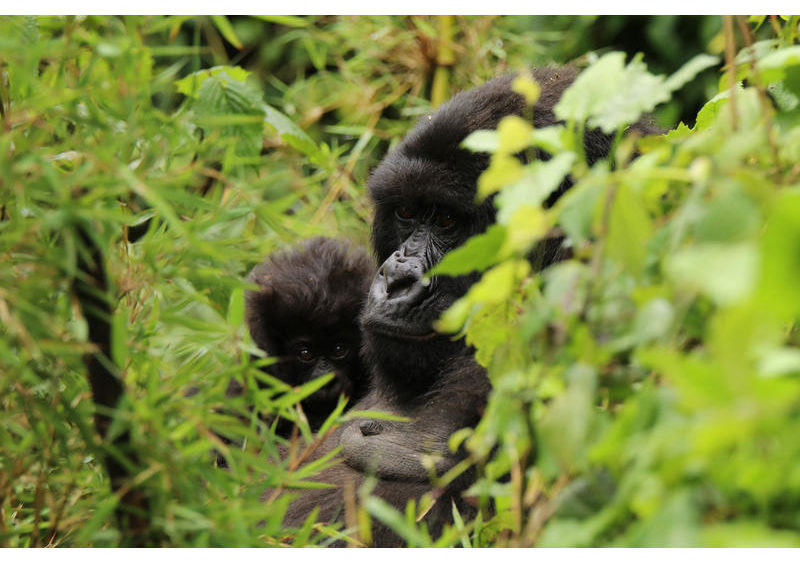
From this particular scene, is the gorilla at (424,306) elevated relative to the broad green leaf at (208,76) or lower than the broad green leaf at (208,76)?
lower

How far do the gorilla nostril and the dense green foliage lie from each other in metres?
0.39

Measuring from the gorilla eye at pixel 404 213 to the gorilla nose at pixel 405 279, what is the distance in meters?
0.15

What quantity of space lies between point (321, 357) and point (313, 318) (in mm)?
120

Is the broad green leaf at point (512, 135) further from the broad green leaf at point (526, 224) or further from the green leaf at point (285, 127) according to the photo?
the green leaf at point (285, 127)

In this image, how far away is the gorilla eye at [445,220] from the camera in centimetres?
204

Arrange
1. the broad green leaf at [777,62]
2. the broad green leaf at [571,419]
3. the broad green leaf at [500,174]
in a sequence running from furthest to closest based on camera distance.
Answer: the broad green leaf at [777,62], the broad green leaf at [500,174], the broad green leaf at [571,419]

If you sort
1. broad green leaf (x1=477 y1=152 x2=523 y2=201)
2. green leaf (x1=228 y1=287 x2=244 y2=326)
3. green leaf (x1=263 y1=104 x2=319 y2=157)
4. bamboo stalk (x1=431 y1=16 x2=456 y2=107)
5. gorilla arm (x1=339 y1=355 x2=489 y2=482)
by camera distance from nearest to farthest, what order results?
1. broad green leaf (x1=477 y1=152 x2=523 y2=201)
2. green leaf (x1=228 y1=287 x2=244 y2=326)
3. gorilla arm (x1=339 y1=355 x2=489 y2=482)
4. green leaf (x1=263 y1=104 x2=319 y2=157)
5. bamboo stalk (x1=431 y1=16 x2=456 y2=107)

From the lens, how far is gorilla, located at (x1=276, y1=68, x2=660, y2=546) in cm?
185

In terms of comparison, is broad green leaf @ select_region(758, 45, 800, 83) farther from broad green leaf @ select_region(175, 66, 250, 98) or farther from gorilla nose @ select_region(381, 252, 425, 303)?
broad green leaf @ select_region(175, 66, 250, 98)

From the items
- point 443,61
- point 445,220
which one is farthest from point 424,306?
point 443,61

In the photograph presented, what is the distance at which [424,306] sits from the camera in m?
1.92

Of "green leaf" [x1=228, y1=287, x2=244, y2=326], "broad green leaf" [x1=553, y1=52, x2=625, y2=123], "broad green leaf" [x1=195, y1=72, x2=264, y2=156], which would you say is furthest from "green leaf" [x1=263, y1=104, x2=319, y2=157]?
"broad green leaf" [x1=553, y1=52, x2=625, y2=123]

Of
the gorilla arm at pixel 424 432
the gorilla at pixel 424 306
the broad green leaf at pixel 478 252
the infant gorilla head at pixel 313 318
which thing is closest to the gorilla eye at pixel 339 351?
the infant gorilla head at pixel 313 318

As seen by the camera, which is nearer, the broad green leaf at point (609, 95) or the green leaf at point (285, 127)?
the broad green leaf at point (609, 95)
